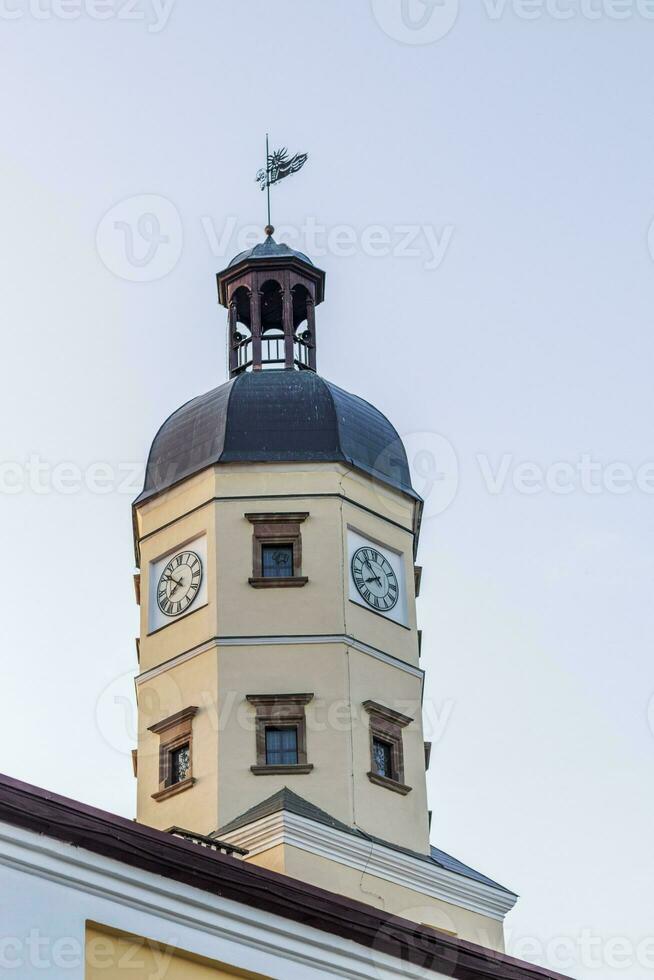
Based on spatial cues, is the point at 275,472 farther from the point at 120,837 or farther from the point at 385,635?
the point at 120,837

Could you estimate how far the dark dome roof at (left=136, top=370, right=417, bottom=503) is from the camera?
34812mm

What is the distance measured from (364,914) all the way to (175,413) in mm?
20183

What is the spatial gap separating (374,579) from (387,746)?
321 cm

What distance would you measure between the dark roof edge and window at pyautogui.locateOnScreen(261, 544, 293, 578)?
47.5ft

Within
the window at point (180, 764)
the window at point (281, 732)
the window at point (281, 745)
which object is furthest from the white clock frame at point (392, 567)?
the window at point (180, 764)

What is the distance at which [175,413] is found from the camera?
37.2 m

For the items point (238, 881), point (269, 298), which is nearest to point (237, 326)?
point (269, 298)

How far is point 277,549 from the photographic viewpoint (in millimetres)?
33719

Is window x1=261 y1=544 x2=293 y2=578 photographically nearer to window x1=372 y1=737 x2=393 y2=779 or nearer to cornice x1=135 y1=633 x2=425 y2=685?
cornice x1=135 y1=633 x2=425 y2=685

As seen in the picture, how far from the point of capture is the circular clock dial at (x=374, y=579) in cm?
3372

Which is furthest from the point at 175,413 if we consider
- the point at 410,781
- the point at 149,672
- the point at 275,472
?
the point at 410,781

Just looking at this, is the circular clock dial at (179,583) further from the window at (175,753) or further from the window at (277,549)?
the window at (175,753)

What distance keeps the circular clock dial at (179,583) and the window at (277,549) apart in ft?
3.58

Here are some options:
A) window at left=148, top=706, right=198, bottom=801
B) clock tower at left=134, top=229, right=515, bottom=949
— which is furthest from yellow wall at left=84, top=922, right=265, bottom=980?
window at left=148, top=706, right=198, bottom=801
